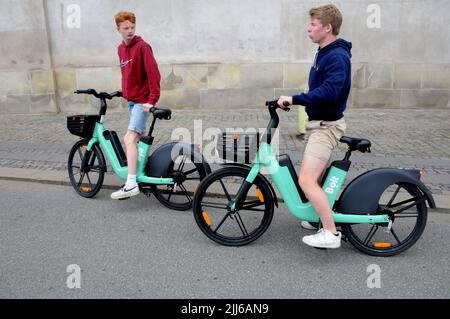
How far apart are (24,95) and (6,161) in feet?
15.2

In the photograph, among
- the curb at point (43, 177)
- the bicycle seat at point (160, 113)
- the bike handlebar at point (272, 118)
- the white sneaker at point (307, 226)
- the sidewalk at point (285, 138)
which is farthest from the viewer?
the sidewalk at point (285, 138)

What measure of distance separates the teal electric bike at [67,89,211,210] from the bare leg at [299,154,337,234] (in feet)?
4.43

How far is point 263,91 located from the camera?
9938 mm

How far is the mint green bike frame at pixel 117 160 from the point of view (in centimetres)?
421

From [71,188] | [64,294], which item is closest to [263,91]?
[71,188]

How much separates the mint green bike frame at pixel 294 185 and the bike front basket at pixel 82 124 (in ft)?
6.86

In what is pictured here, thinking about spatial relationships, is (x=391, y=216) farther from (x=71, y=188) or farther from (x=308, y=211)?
(x=71, y=188)

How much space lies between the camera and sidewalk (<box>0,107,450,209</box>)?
17.6ft

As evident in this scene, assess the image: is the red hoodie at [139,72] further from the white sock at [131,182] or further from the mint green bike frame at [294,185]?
the mint green bike frame at [294,185]

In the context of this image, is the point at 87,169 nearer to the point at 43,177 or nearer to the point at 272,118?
the point at 43,177

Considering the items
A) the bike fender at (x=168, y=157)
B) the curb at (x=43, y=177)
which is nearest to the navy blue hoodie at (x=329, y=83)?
the bike fender at (x=168, y=157)

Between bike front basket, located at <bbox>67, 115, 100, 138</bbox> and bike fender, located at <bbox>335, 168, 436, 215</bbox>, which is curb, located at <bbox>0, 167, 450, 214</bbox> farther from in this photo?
bike fender, located at <bbox>335, 168, 436, 215</bbox>

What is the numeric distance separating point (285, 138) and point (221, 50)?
3.67m

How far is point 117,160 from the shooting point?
173 inches
